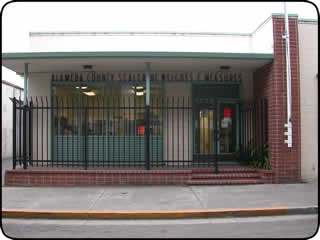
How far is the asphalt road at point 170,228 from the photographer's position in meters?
4.96

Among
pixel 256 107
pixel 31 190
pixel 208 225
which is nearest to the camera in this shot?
pixel 208 225

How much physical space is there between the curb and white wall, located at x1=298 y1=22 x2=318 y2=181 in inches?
122

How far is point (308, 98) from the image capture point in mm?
8719

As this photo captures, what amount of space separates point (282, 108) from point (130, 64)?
16.1 feet

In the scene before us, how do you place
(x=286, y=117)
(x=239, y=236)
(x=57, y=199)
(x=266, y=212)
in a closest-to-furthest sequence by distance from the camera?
(x=239, y=236)
(x=266, y=212)
(x=57, y=199)
(x=286, y=117)

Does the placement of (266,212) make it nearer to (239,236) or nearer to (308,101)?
(239,236)

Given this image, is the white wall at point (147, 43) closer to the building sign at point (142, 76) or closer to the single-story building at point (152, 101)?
the single-story building at point (152, 101)

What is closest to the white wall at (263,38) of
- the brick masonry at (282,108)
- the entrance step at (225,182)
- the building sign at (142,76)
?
the brick masonry at (282,108)

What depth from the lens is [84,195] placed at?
288 inches

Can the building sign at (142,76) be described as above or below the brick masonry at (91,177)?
above

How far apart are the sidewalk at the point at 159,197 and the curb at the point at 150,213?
0.17 m

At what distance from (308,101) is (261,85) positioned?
154 centimetres

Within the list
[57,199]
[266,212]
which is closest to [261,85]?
[266,212]

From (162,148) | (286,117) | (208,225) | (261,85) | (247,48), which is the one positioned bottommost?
(208,225)
